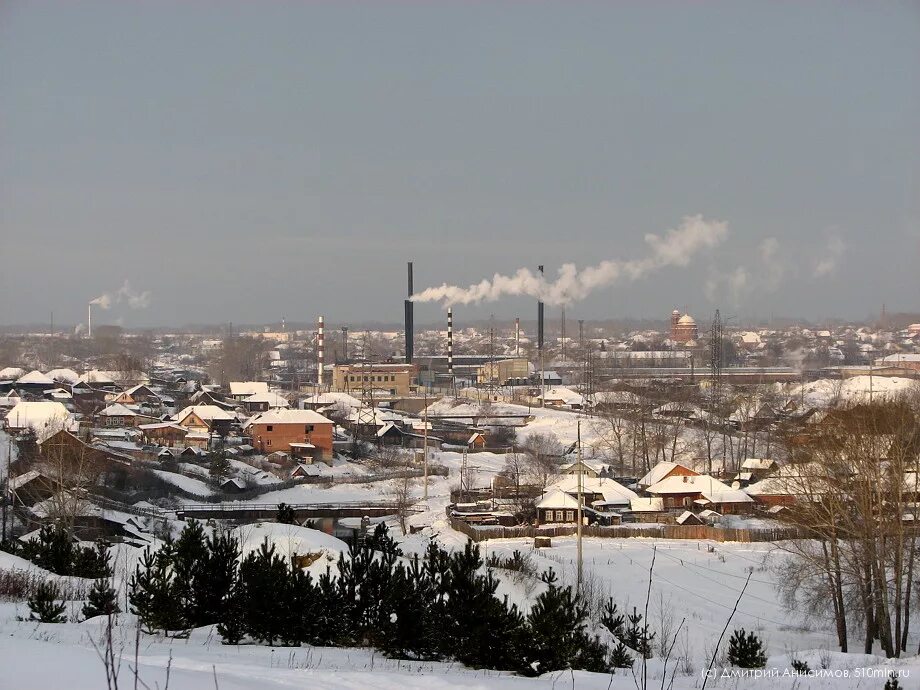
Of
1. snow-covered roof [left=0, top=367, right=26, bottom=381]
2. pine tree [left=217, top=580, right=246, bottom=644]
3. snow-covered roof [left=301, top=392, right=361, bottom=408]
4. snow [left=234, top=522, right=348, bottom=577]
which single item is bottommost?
snow-covered roof [left=301, top=392, right=361, bottom=408]

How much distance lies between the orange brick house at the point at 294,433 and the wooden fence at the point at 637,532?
12.5m

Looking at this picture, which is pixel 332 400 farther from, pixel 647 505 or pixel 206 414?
pixel 647 505

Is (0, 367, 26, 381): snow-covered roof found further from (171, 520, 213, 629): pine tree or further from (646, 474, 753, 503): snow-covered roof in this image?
(171, 520, 213, 629): pine tree

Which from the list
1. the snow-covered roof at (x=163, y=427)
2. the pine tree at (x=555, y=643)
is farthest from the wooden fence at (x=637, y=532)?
the snow-covered roof at (x=163, y=427)

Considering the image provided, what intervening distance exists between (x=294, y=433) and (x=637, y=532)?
15.2m

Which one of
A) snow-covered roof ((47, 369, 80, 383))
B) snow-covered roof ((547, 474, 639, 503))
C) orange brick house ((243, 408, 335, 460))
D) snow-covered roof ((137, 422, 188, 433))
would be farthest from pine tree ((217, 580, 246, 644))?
snow-covered roof ((47, 369, 80, 383))

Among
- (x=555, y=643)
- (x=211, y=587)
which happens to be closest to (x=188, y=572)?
(x=211, y=587)

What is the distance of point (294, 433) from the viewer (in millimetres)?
31750

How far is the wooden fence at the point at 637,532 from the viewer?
18.7 m

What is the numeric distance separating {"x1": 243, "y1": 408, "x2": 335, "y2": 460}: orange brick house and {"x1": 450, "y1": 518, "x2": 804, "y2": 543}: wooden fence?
493 inches

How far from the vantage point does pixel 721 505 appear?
22.5 m

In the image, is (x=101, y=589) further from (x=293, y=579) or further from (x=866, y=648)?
(x=866, y=648)

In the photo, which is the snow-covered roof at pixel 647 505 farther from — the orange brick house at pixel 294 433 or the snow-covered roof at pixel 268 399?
the snow-covered roof at pixel 268 399

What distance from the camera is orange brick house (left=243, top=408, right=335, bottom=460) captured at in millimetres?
31594
